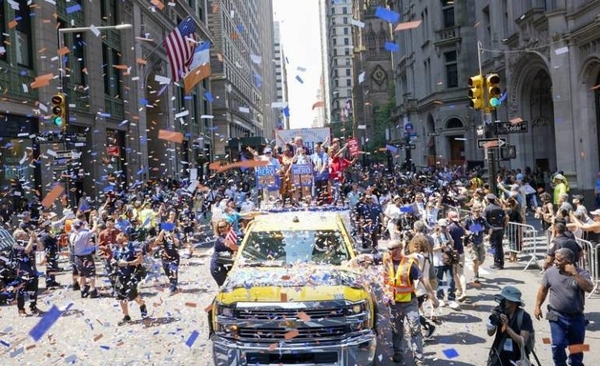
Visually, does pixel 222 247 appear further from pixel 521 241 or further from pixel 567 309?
pixel 521 241

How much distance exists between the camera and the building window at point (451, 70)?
143 feet

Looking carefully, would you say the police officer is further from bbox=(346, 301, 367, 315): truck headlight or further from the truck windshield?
bbox=(346, 301, 367, 315): truck headlight

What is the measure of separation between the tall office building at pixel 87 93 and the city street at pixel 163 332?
18.9ft

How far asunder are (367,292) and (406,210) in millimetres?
10644

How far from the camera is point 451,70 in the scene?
4409 cm

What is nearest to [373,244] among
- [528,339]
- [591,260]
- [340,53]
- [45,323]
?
[591,260]

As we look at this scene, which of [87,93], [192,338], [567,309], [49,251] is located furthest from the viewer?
[87,93]

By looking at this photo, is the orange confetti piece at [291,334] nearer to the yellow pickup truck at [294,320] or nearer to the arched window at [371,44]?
the yellow pickup truck at [294,320]

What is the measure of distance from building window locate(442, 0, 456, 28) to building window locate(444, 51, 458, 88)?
231 centimetres

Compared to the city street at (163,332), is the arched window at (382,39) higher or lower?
higher

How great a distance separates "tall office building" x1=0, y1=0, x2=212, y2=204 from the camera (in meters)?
19.8

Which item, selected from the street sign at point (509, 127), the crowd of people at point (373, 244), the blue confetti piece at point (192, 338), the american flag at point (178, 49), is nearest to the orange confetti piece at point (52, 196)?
the crowd of people at point (373, 244)

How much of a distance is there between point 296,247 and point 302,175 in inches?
225

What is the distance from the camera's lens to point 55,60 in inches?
869
